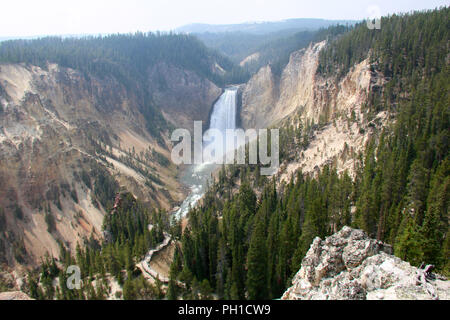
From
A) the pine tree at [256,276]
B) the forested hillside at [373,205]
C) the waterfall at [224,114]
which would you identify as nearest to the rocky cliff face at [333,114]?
the forested hillside at [373,205]

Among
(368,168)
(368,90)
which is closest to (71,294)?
(368,168)

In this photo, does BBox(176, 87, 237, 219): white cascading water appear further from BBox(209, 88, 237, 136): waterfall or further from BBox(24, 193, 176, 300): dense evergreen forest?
BBox(24, 193, 176, 300): dense evergreen forest

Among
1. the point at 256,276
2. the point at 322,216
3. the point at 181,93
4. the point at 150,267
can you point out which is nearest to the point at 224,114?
the point at 181,93

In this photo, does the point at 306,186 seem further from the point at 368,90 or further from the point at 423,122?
the point at 368,90

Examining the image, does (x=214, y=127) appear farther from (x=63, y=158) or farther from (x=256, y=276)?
(x=256, y=276)

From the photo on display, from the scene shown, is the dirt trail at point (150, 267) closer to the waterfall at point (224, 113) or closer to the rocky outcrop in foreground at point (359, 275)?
the rocky outcrop in foreground at point (359, 275)
